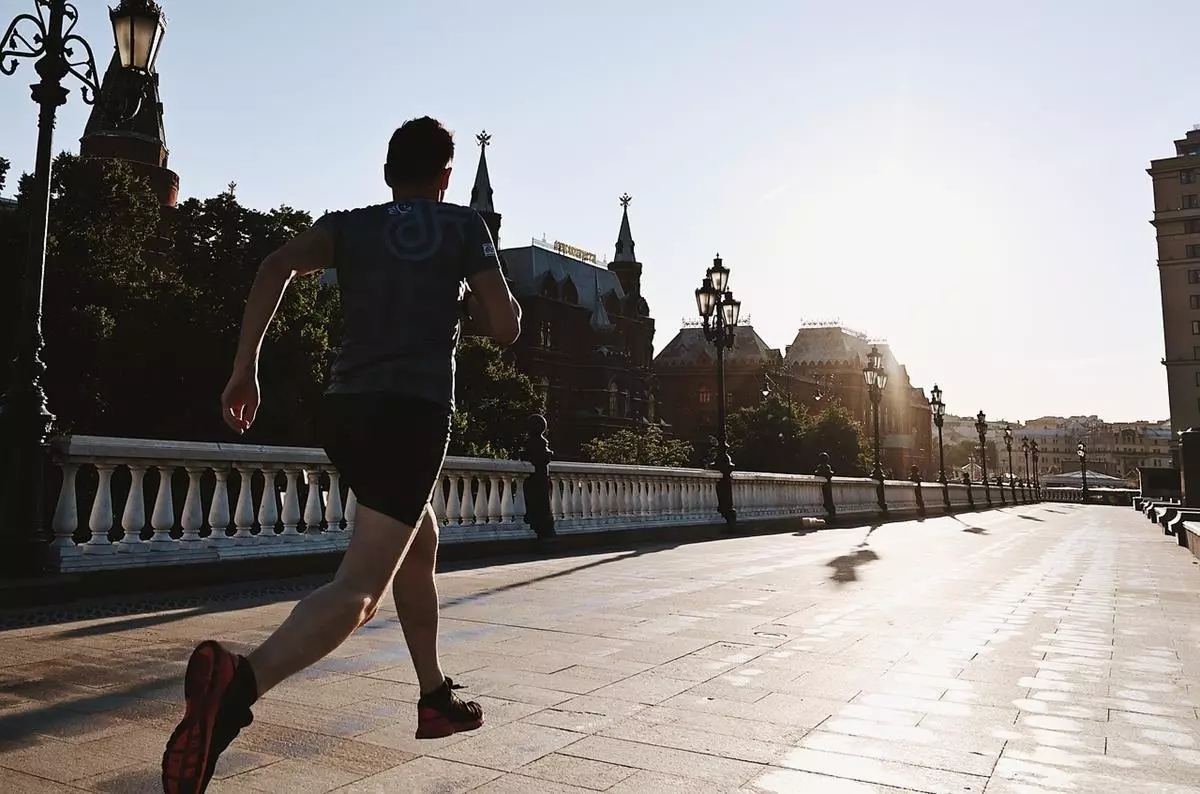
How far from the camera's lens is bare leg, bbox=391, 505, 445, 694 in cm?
264

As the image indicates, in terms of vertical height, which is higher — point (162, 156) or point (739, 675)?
point (162, 156)

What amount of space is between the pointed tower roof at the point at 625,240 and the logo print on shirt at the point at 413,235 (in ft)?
277

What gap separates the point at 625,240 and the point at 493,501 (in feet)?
259

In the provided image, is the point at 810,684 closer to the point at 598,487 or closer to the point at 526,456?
the point at 526,456

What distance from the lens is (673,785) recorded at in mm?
2588

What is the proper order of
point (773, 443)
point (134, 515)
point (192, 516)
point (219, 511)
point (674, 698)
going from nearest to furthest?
point (674, 698) → point (134, 515) → point (192, 516) → point (219, 511) → point (773, 443)

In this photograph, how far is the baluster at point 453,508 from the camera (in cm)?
1005

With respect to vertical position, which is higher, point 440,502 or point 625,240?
point 625,240

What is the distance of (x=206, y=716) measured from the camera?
206cm

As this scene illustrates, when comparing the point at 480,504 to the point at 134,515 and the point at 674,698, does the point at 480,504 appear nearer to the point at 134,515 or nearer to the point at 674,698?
the point at 134,515

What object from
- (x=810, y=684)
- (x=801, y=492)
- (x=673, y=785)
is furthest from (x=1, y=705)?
(x=801, y=492)

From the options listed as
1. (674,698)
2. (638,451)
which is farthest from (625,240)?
(674,698)

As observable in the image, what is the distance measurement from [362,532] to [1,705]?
210cm

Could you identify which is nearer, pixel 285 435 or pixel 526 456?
pixel 526 456
